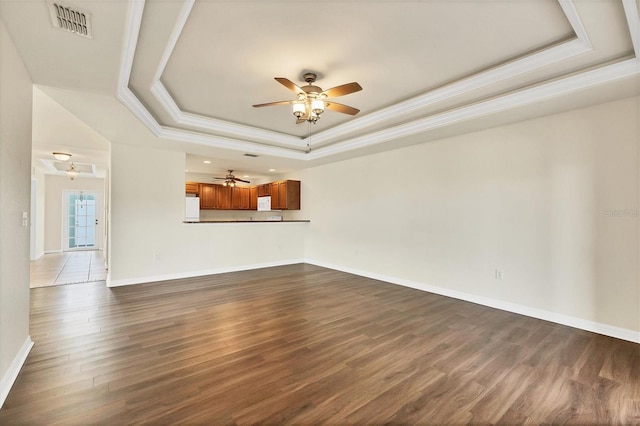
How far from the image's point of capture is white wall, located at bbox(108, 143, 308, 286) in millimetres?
4824

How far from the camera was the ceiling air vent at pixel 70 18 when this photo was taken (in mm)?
1712

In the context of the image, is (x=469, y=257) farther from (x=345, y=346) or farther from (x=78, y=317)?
(x=78, y=317)

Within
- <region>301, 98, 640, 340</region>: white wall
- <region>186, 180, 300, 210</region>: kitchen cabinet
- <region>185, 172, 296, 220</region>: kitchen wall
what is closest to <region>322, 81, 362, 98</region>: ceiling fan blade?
<region>301, 98, 640, 340</region>: white wall

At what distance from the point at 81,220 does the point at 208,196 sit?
5057 millimetres

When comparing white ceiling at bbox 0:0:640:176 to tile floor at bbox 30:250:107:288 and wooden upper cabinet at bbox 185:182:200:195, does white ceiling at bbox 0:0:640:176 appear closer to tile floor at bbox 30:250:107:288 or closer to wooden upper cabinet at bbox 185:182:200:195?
tile floor at bbox 30:250:107:288

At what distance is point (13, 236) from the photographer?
2121 millimetres

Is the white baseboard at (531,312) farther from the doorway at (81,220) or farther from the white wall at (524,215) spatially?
the doorway at (81,220)

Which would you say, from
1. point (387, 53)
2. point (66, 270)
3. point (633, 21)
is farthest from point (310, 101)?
point (66, 270)

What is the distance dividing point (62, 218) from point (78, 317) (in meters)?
8.10

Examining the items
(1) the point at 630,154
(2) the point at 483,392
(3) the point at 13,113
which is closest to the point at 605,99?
(1) the point at 630,154

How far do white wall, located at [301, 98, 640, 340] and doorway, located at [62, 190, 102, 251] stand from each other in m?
9.69

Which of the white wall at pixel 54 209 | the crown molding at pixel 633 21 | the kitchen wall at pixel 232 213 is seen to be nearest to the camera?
the crown molding at pixel 633 21

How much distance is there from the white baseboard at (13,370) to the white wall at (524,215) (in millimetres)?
4713

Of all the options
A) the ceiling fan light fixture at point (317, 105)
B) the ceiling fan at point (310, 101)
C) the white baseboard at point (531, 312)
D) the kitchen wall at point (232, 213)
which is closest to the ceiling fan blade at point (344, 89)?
the ceiling fan at point (310, 101)
